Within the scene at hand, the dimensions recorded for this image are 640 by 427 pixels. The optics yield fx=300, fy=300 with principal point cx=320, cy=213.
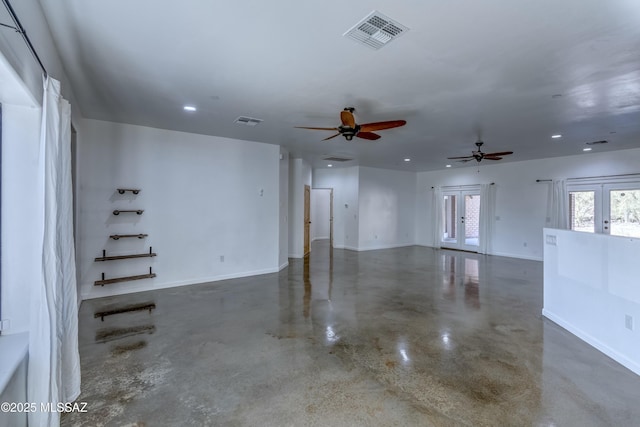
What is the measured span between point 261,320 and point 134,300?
2298 millimetres

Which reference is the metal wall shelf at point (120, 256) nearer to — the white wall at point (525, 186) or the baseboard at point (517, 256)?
the white wall at point (525, 186)

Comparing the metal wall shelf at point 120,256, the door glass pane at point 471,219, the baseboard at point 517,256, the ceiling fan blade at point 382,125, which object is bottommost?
the baseboard at point 517,256

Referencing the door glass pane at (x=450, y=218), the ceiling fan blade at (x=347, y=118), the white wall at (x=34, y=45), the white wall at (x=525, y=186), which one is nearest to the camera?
the white wall at (x=34, y=45)

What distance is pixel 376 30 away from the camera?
2.34 meters

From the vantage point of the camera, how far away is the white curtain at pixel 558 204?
775cm

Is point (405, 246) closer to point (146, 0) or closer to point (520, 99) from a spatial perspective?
point (520, 99)

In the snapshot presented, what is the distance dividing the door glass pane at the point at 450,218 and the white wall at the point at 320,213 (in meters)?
4.55

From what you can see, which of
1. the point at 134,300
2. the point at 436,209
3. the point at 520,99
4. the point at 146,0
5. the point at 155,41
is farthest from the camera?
the point at 436,209

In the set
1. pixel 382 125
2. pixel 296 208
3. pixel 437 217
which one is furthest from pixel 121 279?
pixel 437 217

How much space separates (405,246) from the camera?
1096 centimetres

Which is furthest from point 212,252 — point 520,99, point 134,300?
point 520,99

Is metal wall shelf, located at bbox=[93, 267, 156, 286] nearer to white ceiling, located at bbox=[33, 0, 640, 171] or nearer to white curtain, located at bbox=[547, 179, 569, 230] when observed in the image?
white ceiling, located at bbox=[33, 0, 640, 171]

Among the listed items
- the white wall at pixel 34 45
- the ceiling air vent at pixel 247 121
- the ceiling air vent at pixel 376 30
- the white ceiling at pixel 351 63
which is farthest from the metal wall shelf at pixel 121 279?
the ceiling air vent at pixel 376 30

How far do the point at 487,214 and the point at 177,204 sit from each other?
8.67m
